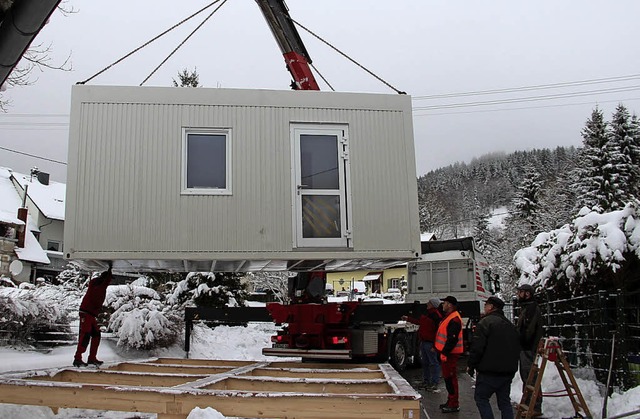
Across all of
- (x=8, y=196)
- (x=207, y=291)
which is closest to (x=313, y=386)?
(x=207, y=291)

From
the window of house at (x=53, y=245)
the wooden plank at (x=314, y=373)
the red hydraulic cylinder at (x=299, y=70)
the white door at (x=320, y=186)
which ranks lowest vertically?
the wooden plank at (x=314, y=373)

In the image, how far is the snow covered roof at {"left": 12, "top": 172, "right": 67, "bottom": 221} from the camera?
128 ft

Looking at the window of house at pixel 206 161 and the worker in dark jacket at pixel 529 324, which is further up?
the window of house at pixel 206 161

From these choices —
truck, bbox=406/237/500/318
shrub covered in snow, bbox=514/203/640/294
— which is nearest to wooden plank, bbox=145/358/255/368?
shrub covered in snow, bbox=514/203/640/294

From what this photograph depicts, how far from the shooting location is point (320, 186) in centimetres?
815

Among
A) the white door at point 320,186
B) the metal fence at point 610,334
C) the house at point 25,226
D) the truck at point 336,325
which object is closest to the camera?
the metal fence at point 610,334

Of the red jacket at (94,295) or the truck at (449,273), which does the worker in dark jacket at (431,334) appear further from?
the truck at (449,273)

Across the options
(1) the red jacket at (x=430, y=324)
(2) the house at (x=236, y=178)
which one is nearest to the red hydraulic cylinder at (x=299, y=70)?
(2) the house at (x=236, y=178)

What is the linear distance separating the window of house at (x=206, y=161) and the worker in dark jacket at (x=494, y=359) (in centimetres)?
383

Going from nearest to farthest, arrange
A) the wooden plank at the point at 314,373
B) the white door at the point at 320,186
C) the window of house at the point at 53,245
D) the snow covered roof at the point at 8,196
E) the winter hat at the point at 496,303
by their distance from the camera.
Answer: the winter hat at the point at 496,303, the wooden plank at the point at 314,373, the white door at the point at 320,186, the snow covered roof at the point at 8,196, the window of house at the point at 53,245

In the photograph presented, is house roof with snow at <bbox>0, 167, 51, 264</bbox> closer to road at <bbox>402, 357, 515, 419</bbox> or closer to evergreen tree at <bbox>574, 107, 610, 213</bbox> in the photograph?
road at <bbox>402, 357, 515, 419</bbox>

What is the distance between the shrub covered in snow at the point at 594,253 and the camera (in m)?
8.26

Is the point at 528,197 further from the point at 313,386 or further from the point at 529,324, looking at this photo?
the point at 313,386

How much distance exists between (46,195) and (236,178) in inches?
1498
